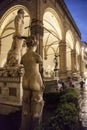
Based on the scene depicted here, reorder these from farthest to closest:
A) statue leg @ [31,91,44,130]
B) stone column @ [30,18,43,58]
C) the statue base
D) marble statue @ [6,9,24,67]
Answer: stone column @ [30,18,43,58], marble statue @ [6,9,24,67], the statue base, statue leg @ [31,91,44,130]

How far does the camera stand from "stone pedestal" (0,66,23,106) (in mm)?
7727

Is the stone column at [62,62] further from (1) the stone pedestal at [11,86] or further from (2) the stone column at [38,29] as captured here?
(1) the stone pedestal at [11,86]

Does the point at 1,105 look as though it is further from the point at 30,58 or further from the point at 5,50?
the point at 5,50

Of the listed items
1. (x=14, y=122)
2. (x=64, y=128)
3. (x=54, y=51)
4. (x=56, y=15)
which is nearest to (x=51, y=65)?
(x=54, y=51)

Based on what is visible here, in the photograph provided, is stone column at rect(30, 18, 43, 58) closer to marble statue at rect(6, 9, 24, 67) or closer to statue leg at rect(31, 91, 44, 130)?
marble statue at rect(6, 9, 24, 67)

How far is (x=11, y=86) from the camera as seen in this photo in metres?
8.15

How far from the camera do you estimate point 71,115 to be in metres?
3.75

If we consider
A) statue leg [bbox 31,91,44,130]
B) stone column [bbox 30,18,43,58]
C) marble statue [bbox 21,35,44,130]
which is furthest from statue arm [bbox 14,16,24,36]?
statue leg [bbox 31,91,44,130]

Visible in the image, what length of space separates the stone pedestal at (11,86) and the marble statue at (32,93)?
3.29 metres

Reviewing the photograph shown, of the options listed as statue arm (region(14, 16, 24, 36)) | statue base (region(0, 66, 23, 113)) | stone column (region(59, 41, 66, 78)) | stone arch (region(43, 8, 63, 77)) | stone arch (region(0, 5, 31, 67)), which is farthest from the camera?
stone column (region(59, 41, 66, 78))

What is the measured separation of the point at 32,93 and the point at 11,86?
13.6 ft

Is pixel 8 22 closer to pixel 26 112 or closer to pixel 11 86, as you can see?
pixel 11 86

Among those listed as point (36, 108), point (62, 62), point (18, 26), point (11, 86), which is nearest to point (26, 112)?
point (36, 108)

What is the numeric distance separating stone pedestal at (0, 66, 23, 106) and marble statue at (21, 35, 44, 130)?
3290 millimetres
